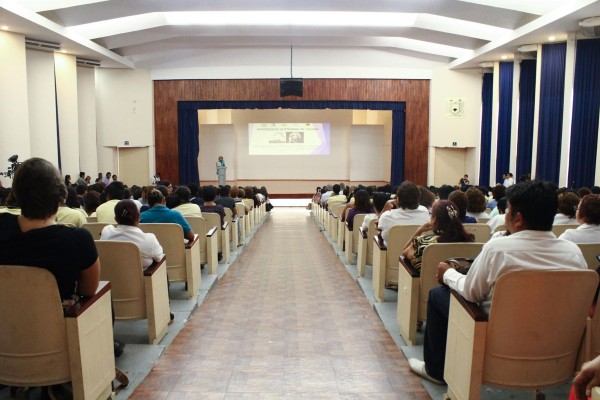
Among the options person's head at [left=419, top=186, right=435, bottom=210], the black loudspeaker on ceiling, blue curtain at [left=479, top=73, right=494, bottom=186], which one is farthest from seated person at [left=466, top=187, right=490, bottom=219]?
blue curtain at [left=479, top=73, right=494, bottom=186]

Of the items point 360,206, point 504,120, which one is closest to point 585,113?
point 504,120

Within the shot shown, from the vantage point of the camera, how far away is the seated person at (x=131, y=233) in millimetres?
3355

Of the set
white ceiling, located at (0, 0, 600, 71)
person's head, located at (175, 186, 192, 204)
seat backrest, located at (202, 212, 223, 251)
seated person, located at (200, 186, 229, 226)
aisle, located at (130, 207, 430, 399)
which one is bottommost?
aisle, located at (130, 207, 430, 399)

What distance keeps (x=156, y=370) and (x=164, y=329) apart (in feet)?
1.98

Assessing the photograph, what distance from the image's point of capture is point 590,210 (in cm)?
340

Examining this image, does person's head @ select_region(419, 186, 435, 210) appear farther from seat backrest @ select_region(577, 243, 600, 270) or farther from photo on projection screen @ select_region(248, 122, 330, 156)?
photo on projection screen @ select_region(248, 122, 330, 156)

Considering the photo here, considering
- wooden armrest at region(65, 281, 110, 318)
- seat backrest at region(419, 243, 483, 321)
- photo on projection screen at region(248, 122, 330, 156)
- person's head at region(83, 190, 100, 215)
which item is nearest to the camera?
wooden armrest at region(65, 281, 110, 318)

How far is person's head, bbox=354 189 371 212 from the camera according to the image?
627 cm

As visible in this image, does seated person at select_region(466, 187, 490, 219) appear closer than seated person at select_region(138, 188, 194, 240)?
No

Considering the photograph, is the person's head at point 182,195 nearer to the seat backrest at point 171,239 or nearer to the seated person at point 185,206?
the seated person at point 185,206

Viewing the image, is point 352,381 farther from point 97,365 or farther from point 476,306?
point 97,365

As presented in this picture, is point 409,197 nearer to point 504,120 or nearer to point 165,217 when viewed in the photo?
point 165,217

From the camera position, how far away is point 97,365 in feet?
7.86

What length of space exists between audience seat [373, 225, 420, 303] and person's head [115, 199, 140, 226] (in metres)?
2.02
